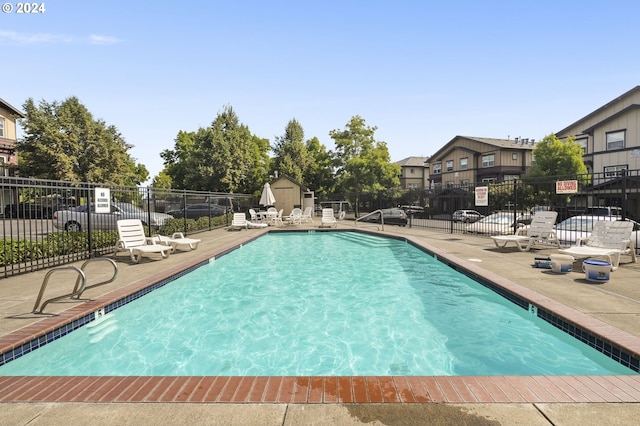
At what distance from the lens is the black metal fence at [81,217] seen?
7.46 meters

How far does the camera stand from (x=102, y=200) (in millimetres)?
8703

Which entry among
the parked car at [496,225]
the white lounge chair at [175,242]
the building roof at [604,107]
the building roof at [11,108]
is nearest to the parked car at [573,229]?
the parked car at [496,225]

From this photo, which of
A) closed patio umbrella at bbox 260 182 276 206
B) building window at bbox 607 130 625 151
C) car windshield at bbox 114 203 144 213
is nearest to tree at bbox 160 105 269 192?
closed patio umbrella at bbox 260 182 276 206

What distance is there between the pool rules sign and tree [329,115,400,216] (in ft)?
92.9

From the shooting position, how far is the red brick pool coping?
256 centimetres

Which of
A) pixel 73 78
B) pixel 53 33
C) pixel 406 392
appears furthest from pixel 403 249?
pixel 73 78

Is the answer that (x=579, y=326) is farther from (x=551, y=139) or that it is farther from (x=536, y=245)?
(x=551, y=139)

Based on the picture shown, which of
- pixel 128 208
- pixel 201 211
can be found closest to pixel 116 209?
pixel 128 208

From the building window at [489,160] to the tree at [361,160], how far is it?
33.4 feet

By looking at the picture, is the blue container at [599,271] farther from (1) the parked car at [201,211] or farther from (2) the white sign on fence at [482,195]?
(1) the parked car at [201,211]

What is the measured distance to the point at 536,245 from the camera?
10852 mm

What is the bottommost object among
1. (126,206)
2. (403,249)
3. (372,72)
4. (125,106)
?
(403,249)

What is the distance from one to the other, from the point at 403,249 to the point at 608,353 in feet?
28.9

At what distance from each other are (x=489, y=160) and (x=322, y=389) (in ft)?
135
